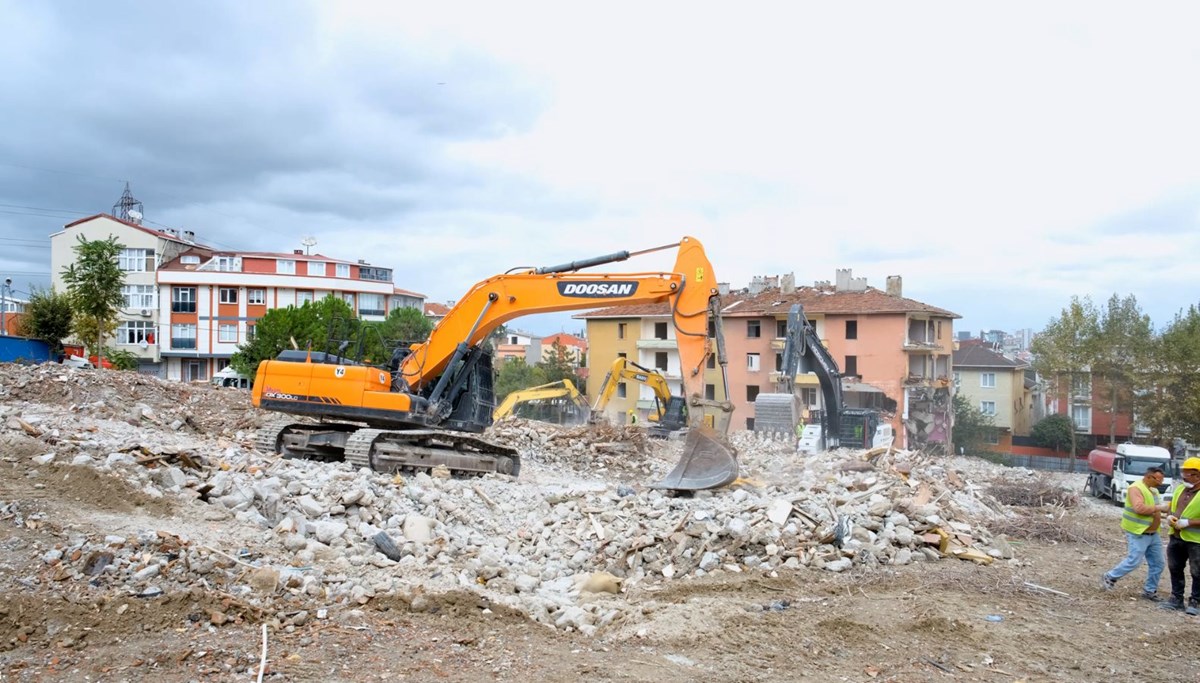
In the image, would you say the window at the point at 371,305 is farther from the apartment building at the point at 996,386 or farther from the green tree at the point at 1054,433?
the green tree at the point at 1054,433

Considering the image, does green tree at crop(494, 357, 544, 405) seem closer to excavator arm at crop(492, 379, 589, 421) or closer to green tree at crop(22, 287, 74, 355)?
green tree at crop(22, 287, 74, 355)

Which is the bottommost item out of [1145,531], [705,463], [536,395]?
[1145,531]

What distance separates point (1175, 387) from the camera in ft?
120

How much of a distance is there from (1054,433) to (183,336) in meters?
50.5

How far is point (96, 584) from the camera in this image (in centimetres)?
619

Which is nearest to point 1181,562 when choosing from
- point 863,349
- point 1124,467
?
point 1124,467

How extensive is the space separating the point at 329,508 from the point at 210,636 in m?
3.29

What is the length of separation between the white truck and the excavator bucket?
13057mm

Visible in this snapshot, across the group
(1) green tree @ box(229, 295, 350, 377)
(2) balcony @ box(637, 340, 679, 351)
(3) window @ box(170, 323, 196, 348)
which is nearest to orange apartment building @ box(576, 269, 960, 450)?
(2) balcony @ box(637, 340, 679, 351)

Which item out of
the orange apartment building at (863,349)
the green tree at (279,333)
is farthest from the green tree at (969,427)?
the green tree at (279,333)

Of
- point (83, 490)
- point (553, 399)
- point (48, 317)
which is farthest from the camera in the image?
point (48, 317)

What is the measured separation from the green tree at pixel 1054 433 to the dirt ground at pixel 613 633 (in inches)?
1698

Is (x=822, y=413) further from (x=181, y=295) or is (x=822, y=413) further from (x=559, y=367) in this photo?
(x=181, y=295)

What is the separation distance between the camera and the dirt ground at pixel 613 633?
545 cm
